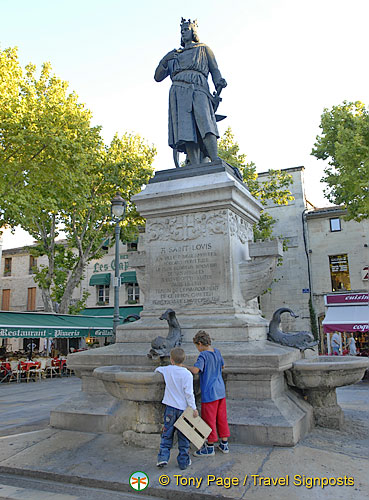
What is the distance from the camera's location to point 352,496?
10.3 feet

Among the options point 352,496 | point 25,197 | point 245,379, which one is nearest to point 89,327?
point 25,197

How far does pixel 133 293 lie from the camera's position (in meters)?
32.1

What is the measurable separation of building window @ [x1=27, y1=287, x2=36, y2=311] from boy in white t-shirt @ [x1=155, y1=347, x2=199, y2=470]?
34990 mm

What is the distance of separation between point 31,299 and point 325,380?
3527cm

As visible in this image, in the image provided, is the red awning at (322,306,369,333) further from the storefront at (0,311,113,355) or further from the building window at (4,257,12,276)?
the building window at (4,257,12,276)

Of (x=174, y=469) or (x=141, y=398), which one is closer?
(x=174, y=469)

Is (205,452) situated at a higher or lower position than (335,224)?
lower

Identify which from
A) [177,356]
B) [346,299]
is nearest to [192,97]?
[177,356]

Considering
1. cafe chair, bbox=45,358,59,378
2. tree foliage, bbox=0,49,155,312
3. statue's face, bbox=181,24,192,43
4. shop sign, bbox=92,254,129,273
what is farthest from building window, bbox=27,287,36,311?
statue's face, bbox=181,24,192,43

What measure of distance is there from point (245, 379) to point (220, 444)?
81 centimetres

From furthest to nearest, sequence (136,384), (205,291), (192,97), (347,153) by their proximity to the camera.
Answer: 1. (347,153)
2. (192,97)
3. (205,291)
4. (136,384)

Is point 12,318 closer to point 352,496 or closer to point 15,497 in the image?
point 15,497

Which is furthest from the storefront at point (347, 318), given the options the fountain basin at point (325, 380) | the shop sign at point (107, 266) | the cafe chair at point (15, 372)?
the shop sign at point (107, 266)

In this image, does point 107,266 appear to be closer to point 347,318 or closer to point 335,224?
point 335,224
